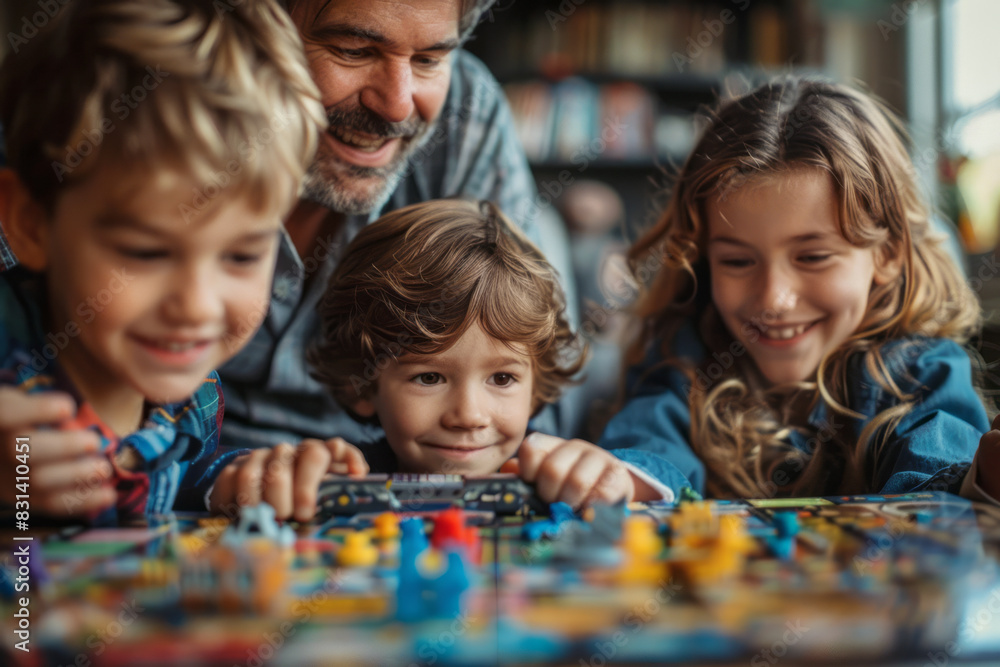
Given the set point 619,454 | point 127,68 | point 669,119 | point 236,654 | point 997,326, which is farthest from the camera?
point 669,119

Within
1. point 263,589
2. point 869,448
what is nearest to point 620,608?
point 263,589

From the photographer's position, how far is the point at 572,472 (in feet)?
2.41

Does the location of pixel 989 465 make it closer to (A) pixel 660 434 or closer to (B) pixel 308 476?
(A) pixel 660 434

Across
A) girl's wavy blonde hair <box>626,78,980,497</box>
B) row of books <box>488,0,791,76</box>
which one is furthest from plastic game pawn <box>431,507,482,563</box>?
row of books <box>488,0,791,76</box>

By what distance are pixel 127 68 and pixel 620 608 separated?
533mm

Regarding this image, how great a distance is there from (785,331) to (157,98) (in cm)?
69

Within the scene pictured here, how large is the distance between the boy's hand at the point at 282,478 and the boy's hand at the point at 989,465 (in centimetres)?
59

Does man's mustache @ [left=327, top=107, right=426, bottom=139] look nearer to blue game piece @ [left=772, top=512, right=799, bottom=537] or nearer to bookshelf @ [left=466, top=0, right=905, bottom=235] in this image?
blue game piece @ [left=772, top=512, right=799, bottom=537]

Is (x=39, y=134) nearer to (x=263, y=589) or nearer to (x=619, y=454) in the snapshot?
(x=263, y=589)

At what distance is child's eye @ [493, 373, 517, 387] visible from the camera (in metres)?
0.82

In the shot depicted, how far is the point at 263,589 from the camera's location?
50 centimetres

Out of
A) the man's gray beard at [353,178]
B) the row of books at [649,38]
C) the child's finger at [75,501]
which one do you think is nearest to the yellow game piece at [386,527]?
the child's finger at [75,501]

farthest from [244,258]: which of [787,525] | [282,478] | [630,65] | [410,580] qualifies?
[630,65]

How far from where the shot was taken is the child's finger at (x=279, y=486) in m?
0.69
